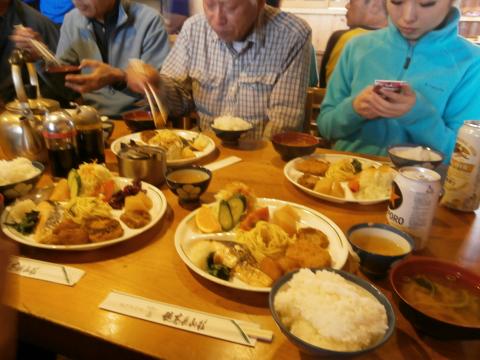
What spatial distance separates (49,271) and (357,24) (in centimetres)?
346

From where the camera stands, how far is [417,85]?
1876 millimetres

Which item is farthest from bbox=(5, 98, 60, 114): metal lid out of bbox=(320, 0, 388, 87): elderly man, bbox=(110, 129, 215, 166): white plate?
bbox=(320, 0, 388, 87): elderly man

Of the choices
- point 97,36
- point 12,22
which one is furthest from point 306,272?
point 12,22

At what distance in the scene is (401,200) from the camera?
1032 millimetres

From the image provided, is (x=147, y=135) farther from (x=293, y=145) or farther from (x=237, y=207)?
(x=237, y=207)

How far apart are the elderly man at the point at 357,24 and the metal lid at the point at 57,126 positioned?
95.4 inches

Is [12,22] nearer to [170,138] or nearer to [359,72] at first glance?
[170,138]

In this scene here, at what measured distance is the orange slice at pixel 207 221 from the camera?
1.08 m

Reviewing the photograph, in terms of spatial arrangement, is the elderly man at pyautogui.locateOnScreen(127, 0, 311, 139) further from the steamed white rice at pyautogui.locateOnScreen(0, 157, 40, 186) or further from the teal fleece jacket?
the steamed white rice at pyautogui.locateOnScreen(0, 157, 40, 186)

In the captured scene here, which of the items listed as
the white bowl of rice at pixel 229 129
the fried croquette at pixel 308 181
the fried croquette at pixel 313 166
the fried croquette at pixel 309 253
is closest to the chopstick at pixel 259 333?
the fried croquette at pixel 309 253

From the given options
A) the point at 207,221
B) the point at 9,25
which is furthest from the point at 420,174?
the point at 9,25

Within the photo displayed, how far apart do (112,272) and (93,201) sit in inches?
11.7

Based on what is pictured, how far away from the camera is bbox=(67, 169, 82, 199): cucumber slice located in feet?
4.04

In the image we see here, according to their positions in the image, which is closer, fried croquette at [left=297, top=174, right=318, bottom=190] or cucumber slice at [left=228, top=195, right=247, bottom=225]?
cucumber slice at [left=228, top=195, right=247, bottom=225]
